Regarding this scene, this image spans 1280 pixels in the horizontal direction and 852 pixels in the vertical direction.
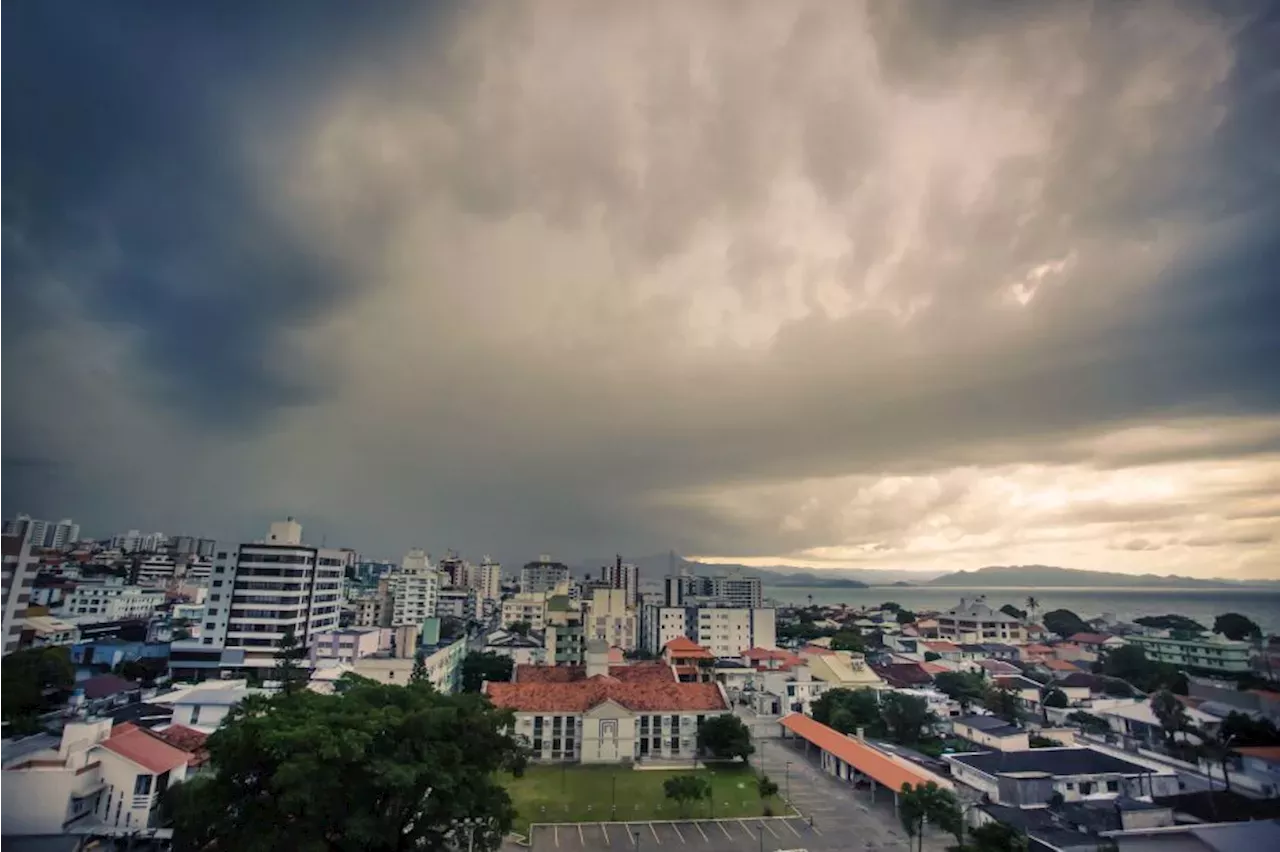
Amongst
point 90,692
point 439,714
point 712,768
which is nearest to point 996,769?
point 712,768

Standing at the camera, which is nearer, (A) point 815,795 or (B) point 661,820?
(B) point 661,820

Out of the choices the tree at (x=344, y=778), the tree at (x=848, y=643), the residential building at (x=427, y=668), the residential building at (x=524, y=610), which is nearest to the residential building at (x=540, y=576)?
the residential building at (x=524, y=610)

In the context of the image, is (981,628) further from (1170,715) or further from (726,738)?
(726,738)

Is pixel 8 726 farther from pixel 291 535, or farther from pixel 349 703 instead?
pixel 291 535

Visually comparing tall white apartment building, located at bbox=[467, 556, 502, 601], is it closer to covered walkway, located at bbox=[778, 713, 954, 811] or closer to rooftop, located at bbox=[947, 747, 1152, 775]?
covered walkway, located at bbox=[778, 713, 954, 811]

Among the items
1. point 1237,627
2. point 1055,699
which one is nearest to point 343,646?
point 1055,699

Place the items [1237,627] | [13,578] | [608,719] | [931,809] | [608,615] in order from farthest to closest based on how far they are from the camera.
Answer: [608,615]
[1237,627]
[13,578]
[608,719]
[931,809]

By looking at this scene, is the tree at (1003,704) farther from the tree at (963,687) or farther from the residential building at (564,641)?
the residential building at (564,641)

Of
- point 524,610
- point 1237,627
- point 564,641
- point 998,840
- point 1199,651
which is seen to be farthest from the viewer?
point 524,610
